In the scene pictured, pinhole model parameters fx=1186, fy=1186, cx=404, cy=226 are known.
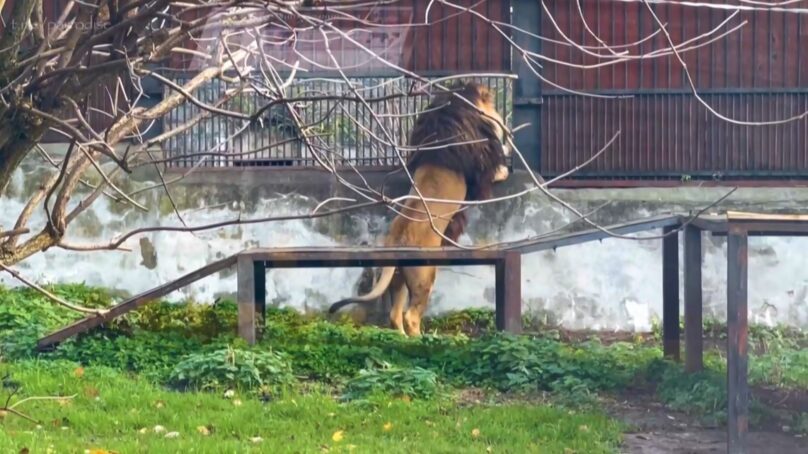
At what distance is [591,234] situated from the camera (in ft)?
26.1

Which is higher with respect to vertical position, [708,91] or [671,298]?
[708,91]

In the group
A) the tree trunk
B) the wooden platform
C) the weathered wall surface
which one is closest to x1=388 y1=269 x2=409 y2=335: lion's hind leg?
the weathered wall surface

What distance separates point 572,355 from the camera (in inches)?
316

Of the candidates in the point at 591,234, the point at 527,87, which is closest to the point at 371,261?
the point at 591,234

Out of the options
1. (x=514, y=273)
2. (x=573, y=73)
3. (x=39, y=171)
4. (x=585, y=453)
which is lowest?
(x=585, y=453)

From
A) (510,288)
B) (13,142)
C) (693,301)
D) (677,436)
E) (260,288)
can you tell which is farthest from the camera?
(260,288)

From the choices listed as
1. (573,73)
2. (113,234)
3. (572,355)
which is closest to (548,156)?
(573,73)

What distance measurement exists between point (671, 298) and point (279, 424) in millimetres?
3103

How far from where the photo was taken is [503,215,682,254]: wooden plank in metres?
7.75

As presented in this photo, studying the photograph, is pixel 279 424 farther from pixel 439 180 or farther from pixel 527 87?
pixel 527 87

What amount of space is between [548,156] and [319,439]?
5150mm

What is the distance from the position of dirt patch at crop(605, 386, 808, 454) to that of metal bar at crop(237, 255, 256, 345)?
2.57 meters

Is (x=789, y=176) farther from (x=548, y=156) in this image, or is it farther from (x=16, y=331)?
(x=16, y=331)

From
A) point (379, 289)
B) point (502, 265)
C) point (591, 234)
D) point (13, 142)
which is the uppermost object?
point (13, 142)
